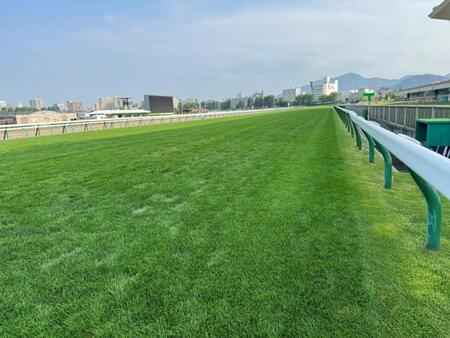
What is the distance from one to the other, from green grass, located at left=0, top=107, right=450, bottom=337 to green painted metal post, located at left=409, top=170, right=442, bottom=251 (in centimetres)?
10

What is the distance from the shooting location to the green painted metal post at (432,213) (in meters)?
3.05

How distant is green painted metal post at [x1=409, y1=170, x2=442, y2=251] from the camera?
305 centimetres

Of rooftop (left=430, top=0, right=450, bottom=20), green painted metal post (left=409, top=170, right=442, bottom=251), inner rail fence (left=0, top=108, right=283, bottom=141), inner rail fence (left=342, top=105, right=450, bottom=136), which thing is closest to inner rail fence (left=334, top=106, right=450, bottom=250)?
green painted metal post (left=409, top=170, right=442, bottom=251)

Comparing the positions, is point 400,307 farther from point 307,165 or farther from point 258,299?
point 307,165

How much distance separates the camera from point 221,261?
2945mm

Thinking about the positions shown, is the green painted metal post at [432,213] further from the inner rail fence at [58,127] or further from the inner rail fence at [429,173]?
the inner rail fence at [58,127]

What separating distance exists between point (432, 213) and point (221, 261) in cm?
199

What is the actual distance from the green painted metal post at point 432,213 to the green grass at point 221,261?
10 cm

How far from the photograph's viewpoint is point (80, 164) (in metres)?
8.40

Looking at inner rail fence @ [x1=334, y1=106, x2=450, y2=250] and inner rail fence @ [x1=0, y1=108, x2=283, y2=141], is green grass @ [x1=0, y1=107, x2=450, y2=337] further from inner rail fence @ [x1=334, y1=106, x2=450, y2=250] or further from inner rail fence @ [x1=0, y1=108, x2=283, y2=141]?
inner rail fence @ [x1=0, y1=108, x2=283, y2=141]

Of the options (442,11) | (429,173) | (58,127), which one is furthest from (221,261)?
(58,127)

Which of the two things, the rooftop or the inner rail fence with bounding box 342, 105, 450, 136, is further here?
the rooftop

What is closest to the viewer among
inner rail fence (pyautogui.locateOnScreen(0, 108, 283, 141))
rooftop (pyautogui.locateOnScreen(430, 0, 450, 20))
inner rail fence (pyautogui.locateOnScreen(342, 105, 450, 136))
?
inner rail fence (pyautogui.locateOnScreen(342, 105, 450, 136))

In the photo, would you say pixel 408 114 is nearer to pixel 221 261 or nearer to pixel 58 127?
pixel 221 261
